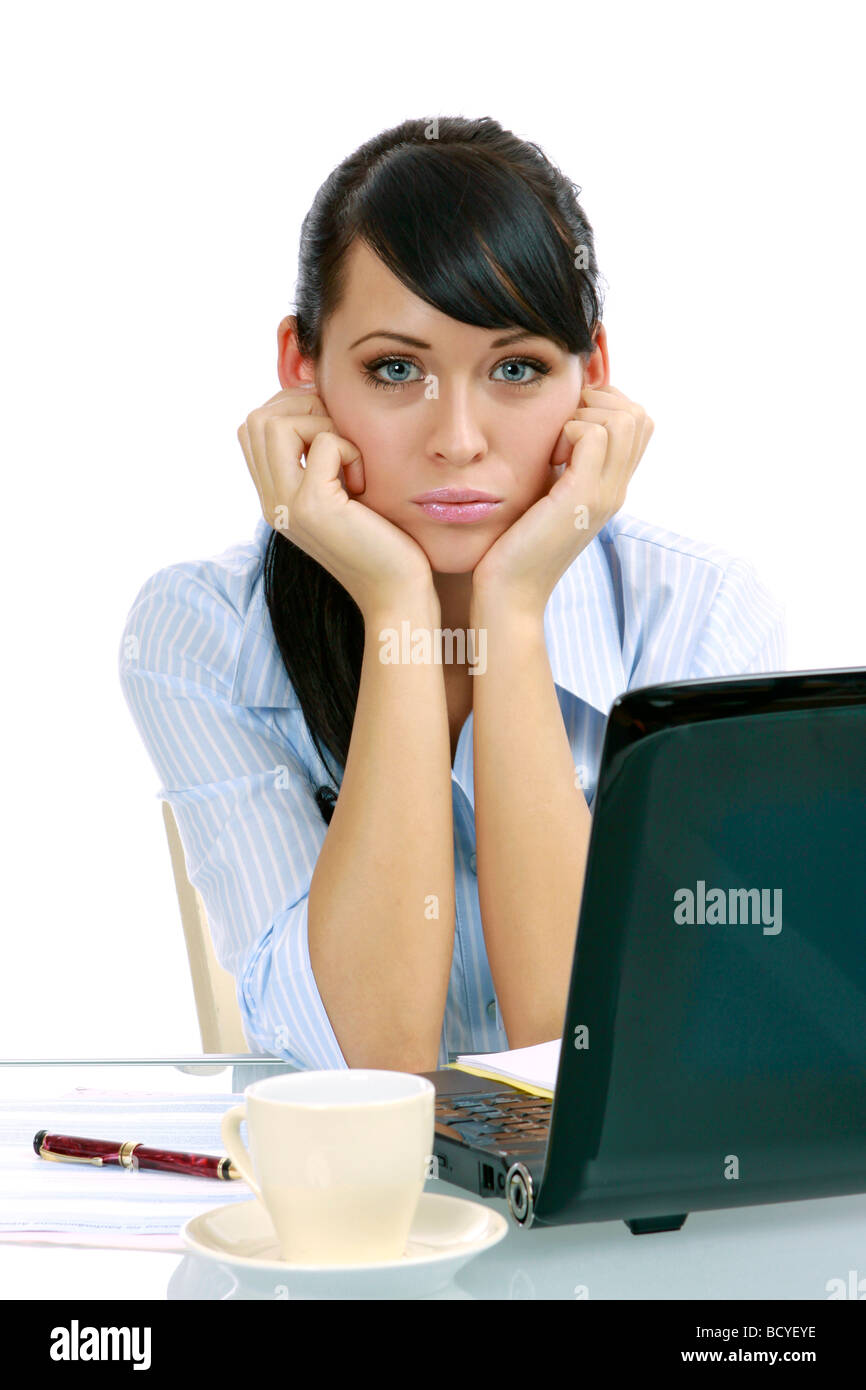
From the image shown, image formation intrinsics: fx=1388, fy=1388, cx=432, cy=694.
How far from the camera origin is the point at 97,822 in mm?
3186

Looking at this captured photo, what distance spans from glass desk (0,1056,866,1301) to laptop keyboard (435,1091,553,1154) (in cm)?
3

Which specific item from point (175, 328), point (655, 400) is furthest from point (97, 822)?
point (655, 400)

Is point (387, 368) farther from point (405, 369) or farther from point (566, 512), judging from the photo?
point (566, 512)

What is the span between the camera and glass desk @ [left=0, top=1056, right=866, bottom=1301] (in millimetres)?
594

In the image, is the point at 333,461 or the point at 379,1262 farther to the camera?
the point at 333,461

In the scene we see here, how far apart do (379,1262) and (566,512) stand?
974mm

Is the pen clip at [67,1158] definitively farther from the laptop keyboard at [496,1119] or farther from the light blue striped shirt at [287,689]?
the light blue striped shirt at [287,689]

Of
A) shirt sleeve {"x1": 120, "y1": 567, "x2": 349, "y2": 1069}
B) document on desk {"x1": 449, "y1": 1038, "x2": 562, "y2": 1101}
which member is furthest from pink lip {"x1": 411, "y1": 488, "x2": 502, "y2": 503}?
document on desk {"x1": 449, "y1": 1038, "x2": 562, "y2": 1101}

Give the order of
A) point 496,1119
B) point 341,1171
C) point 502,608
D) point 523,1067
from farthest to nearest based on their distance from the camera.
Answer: point 502,608 → point 523,1067 → point 496,1119 → point 341,1171

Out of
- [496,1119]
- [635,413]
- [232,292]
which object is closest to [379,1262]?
[496,1119]

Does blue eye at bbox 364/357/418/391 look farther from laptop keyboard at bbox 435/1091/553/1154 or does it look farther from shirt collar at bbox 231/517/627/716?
laptop keyboard at bbox 435/1091/553/1154

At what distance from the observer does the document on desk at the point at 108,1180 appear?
2.27 ft

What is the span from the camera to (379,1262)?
593 millimetres

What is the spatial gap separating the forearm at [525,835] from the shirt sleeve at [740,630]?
24 cm
